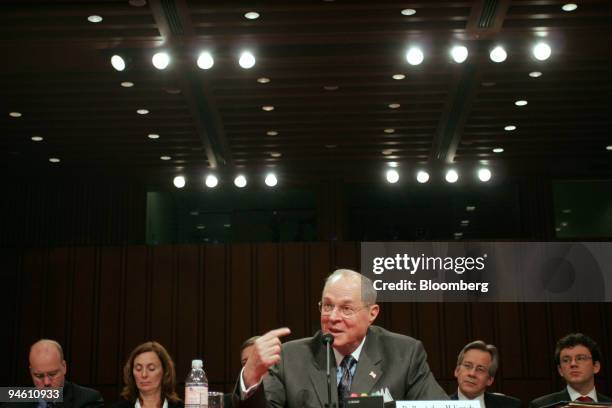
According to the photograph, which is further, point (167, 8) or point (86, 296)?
point (86, 296)

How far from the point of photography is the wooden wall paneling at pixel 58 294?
10.9m

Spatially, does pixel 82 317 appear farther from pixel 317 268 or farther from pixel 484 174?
pixel 484 174

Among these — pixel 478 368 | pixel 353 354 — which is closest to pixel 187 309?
pixel 478 368

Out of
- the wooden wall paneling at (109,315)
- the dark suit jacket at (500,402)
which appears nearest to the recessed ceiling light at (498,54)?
the dark suit jacket at (500,402)

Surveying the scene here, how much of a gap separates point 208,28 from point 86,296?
16.9 feet

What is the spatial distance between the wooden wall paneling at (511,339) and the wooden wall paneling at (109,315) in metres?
4.95

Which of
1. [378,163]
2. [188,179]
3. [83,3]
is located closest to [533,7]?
[83,3]

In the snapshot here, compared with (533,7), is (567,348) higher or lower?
lower

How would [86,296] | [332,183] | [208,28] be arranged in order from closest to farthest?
[208,28] < [86,296] < [332,183]

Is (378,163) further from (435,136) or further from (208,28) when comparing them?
(208,28)

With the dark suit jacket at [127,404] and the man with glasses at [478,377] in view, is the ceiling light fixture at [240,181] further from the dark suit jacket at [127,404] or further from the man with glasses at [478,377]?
the dark suit jacket at [127,404]

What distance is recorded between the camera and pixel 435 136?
32.6 feet

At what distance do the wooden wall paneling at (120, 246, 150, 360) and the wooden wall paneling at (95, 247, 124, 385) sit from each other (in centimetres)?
9

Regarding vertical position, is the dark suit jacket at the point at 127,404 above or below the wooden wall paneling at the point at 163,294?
below
